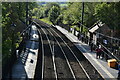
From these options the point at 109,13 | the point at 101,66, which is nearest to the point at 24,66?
the point at 101,66

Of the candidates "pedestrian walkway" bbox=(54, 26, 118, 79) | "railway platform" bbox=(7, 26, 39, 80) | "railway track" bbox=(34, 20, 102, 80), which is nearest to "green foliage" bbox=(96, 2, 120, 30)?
"pedestrian walkway" bbox=(54, 26, 118, 79)

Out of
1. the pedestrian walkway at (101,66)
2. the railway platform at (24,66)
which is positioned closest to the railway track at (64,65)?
the pedestrian walkway at (101,66)

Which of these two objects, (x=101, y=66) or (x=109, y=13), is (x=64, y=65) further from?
(x=109, y=13)

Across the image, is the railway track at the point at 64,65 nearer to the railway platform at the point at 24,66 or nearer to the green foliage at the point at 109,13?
the railway platform at the point at 24,66

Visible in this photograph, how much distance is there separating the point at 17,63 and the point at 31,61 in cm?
125

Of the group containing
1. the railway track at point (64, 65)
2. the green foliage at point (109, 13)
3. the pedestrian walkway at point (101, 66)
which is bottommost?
the railway track at point (64, 65)

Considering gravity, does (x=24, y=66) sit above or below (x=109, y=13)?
below

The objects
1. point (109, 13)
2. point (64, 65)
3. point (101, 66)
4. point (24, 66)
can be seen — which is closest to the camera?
point (24, 66)

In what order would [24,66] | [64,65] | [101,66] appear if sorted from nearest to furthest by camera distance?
1. [24,66]
2. [101,66]
3. [64,65]

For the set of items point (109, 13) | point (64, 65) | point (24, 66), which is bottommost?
point (64, 65)

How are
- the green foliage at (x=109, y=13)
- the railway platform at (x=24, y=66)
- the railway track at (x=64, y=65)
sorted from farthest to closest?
the green foliage at (x=109, y=13) < the railway track at (x=64, y=65) < the railway platform at (x=24, y=66)

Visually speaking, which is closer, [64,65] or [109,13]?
[64,65]

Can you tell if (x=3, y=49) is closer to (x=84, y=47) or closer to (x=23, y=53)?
(x=23, y=53)

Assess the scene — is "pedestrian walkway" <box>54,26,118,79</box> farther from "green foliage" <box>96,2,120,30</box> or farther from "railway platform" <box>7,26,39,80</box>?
"green foliage" <box>96,2,120,30</box>
